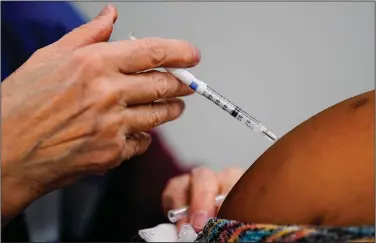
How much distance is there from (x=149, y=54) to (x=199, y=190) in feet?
1.22

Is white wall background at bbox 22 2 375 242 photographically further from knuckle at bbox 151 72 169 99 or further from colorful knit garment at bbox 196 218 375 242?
colorful knit garment at bbox 196 218 375 242

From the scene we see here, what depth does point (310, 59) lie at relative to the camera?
4.39 feet

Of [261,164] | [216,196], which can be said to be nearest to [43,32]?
[216,196]

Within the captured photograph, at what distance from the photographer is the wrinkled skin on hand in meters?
0.65

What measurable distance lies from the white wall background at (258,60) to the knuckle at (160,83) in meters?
0.54

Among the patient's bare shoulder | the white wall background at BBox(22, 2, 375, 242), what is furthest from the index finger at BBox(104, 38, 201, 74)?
the white wall background at BBox(22, 2, 375, 242)

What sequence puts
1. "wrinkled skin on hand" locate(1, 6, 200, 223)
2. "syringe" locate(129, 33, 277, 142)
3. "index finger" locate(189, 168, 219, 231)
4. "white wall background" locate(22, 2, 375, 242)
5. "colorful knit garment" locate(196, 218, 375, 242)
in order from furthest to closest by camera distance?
"white wall background" locate(22, 2, 375, 242) < "index finger" locate(189, 168, 219, 231) < "syringe" locate(129, 33, 277, 142) < "wrinkled skin on hand" locate(1, 6, 200, 223) < "colorful knit garment" locate(196, 218, 375, 242)

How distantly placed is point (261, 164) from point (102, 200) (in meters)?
0.76

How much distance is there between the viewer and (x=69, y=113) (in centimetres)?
67

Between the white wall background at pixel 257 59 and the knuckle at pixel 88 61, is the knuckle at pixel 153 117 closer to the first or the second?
the knuckle at pixel 88 61

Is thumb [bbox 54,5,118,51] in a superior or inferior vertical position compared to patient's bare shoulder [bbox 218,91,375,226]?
superior

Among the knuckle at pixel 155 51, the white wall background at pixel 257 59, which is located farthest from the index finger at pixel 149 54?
the white wall background at pixel 257 59

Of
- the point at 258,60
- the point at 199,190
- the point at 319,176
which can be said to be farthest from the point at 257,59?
the point at 319,176

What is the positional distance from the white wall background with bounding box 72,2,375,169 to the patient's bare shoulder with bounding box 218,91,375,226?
2.33 ft
